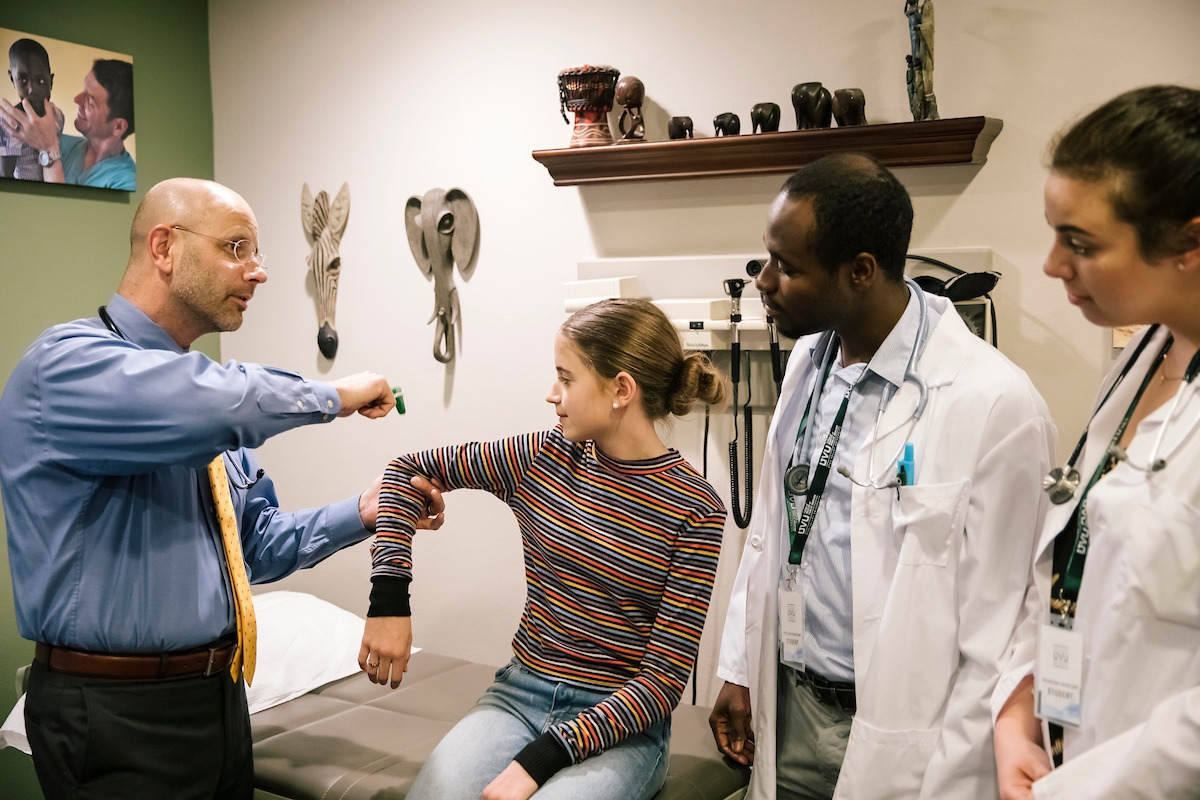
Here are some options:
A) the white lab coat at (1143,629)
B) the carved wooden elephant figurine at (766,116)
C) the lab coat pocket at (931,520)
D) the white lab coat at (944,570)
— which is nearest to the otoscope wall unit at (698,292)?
the carved wooden elephant figurine at (766,116)

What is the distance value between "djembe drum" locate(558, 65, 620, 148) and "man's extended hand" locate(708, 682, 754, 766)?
5.45 ft

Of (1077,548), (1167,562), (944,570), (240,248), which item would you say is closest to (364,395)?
(240,248)

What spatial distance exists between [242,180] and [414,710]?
216cm

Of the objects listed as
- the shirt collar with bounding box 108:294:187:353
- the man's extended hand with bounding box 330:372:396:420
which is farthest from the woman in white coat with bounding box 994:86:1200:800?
the shirt collar with bounding box 108:294:187:353

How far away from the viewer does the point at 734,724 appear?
2.05 metres

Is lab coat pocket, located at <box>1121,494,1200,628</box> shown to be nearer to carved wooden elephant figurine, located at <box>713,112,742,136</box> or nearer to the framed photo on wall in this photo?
carved wooden elephant figurine, located at <box>713,112,742,136</box>

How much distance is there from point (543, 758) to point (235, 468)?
3.19 ft

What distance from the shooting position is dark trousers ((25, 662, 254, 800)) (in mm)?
1888

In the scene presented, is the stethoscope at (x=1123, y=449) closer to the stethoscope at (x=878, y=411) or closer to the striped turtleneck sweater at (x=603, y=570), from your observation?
the stethoscope at (x=878, y=411)

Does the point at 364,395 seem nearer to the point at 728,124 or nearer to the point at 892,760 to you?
the point at 892,760

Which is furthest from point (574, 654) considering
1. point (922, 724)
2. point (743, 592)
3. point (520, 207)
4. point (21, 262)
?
point (21, 262)

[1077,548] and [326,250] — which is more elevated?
[326,250]

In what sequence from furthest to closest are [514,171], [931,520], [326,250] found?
[326,250]
[514,171]
[931,520]

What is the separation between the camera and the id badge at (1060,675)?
127cm
